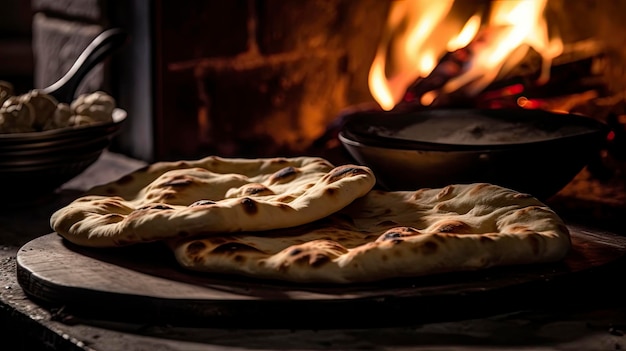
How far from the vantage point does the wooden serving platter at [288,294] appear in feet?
3.95

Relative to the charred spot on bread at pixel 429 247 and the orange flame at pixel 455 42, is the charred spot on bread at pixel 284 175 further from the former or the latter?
the orange flame at pixel 455 42

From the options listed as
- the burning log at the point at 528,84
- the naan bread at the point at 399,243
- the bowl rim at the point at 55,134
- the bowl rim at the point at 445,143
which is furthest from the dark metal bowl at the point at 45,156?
the burning log at the point at 528,84

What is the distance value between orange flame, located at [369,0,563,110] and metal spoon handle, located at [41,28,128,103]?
0.76m

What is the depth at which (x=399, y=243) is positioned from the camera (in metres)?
1.24

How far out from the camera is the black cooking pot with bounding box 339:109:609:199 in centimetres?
167

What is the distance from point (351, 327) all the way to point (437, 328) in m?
0.10

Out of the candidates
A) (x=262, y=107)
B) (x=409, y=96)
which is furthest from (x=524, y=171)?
(x=262, y=107)

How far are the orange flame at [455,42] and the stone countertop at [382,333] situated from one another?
3.84 ft

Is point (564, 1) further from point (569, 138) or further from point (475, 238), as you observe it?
point (475, 238)

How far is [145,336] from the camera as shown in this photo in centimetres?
119

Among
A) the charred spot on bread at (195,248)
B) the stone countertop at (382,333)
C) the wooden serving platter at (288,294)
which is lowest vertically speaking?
the stone countertop at (382,333)

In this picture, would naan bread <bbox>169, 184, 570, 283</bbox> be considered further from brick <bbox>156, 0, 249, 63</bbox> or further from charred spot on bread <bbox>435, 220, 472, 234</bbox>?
brick <bbox>156, 0, 249, 63</bbox>

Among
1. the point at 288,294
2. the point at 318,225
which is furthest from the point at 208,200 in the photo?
the point at 288,294

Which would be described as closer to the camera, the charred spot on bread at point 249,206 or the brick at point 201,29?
the charred spot on bread at point 249,206
